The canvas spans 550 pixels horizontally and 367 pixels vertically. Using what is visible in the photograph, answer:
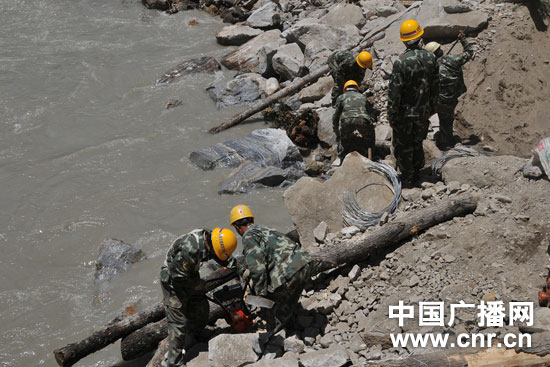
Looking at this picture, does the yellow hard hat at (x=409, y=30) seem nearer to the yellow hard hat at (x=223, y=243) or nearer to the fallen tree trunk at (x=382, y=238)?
the fallen tree trunk at (x=382, y=238)

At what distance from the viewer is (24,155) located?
464 inches

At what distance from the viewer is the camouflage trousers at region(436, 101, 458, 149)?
8953 millimetres

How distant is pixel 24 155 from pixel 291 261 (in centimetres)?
791

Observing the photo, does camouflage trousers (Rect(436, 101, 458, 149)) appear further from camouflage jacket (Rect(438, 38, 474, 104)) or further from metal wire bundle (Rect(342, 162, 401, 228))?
metal wire bundle (Rect(342, 162, 401, 228))

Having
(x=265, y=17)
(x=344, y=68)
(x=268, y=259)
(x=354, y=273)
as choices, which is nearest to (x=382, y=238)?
(x=354, y=273)

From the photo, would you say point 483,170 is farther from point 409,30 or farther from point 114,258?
point 114,258

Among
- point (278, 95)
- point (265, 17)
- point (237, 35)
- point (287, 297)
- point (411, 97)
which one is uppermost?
point (411, 97)

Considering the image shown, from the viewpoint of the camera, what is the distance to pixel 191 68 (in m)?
14.7

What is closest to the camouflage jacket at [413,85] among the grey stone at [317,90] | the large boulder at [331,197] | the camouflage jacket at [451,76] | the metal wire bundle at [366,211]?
the metal wire bundle at [366,211]

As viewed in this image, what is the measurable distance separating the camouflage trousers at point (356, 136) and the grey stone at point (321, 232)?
1.79 metres

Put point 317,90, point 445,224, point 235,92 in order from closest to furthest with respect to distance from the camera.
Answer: point 445,224 < point 317,90 < point 235,92

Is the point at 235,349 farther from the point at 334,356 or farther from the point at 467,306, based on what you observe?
the point at 467,306

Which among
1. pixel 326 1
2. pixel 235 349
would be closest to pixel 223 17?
pixel 326 1

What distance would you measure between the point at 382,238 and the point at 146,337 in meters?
2.83
